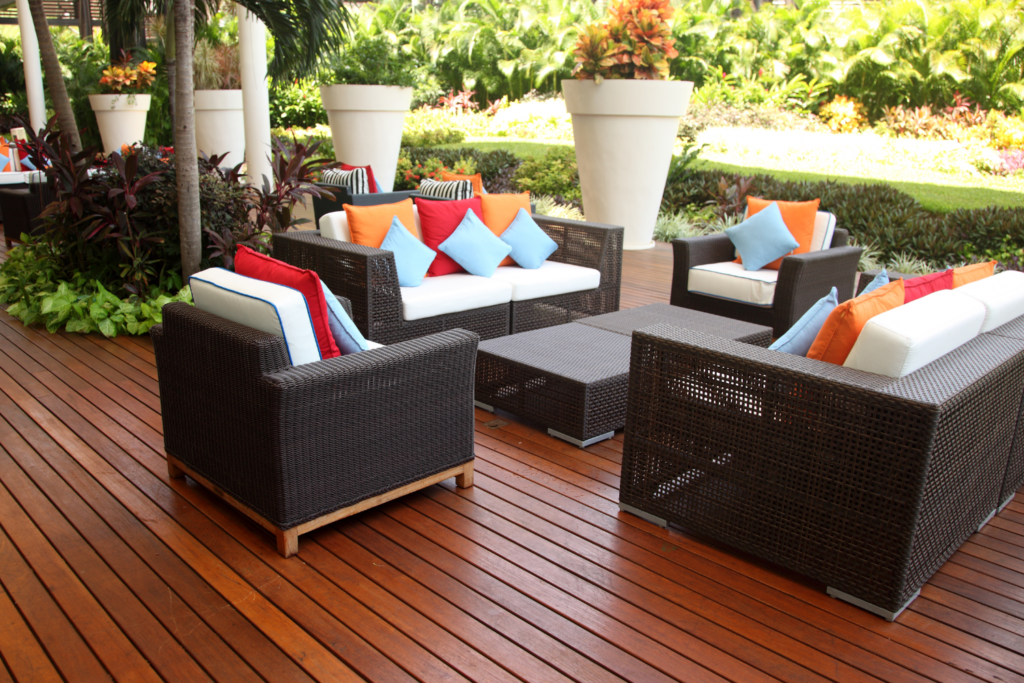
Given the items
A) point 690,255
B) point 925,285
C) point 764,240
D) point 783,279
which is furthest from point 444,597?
point 764,240

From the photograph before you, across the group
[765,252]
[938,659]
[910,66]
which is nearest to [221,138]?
[765,252]

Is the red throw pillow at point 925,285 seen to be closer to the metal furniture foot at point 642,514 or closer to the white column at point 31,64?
the metal furniture foot at point 642,514

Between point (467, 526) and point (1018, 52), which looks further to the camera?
point (1018, 52)

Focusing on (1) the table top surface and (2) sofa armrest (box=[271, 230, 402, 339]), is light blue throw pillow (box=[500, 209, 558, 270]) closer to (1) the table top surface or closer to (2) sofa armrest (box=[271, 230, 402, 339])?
(1) the table top surface

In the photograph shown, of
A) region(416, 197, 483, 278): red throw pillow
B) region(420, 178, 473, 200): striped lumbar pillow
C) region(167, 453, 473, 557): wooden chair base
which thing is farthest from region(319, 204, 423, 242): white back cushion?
region(167, 453, 473, 557): wooden chair base

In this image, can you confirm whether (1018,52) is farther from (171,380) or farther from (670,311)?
(171,380)

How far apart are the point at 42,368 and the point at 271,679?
3.04 metres

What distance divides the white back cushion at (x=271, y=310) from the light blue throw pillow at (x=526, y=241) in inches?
95.9

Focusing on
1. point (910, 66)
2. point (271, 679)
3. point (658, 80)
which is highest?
point (910, 66)

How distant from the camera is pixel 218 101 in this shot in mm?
10758

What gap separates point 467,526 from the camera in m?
2.71

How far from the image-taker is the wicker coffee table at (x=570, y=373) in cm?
331

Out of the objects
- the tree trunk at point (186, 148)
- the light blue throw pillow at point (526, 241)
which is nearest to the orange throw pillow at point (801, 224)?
the light blue throw pillow at point (526, 241)

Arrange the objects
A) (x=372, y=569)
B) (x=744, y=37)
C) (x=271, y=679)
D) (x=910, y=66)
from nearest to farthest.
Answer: (x=271, y=679)
(x=372, y=569)
(x=910, y=66)
(x=744, y=37)
